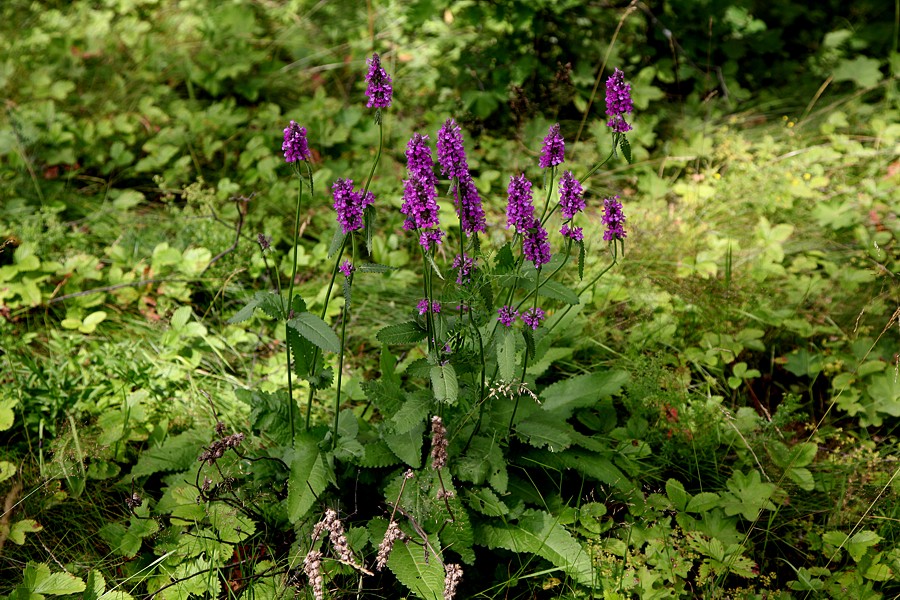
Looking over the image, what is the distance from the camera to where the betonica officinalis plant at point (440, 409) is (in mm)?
1735

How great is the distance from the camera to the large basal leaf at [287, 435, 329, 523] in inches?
75.3

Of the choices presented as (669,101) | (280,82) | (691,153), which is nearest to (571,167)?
(691,153)

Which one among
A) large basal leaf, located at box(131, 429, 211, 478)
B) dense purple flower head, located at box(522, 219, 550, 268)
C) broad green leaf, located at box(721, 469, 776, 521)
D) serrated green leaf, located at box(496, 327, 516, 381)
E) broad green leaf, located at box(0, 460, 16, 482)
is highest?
dense purple flower head, located at box(522, 219, 550, 268)

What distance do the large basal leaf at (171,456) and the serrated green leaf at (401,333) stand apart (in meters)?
0.85

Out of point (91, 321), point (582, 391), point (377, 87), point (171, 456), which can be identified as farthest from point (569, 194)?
point (91, 321)

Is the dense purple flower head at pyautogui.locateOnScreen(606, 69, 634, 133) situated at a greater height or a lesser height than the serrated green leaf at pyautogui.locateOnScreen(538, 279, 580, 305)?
greater

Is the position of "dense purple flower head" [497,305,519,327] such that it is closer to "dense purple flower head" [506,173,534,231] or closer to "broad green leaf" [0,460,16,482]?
"dense purple flower head" [506,173,534,231]

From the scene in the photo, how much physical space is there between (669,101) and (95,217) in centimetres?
340

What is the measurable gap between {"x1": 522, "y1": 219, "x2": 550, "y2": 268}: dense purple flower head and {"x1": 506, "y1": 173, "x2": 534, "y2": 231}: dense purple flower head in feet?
0.06

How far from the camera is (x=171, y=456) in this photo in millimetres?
2283

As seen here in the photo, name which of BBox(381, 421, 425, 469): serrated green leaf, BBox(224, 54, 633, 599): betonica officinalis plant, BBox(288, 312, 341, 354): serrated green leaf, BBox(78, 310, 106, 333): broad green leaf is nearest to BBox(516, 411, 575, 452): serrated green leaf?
BBox(224, 54, 633, 599): betonica officinalis plant

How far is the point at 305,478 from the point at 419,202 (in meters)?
0.82

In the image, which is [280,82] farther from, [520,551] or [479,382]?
[520,551]

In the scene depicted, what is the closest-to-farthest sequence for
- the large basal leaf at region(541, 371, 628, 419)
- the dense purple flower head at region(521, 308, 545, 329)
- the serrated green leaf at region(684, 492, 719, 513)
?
1. the dense purple flower head at region(521, 308, 545, 329)
2. the serrated green leaf at region(684, 492, 719, 513)
3. the large basal leaf at region(541, 371, 628, 419)
